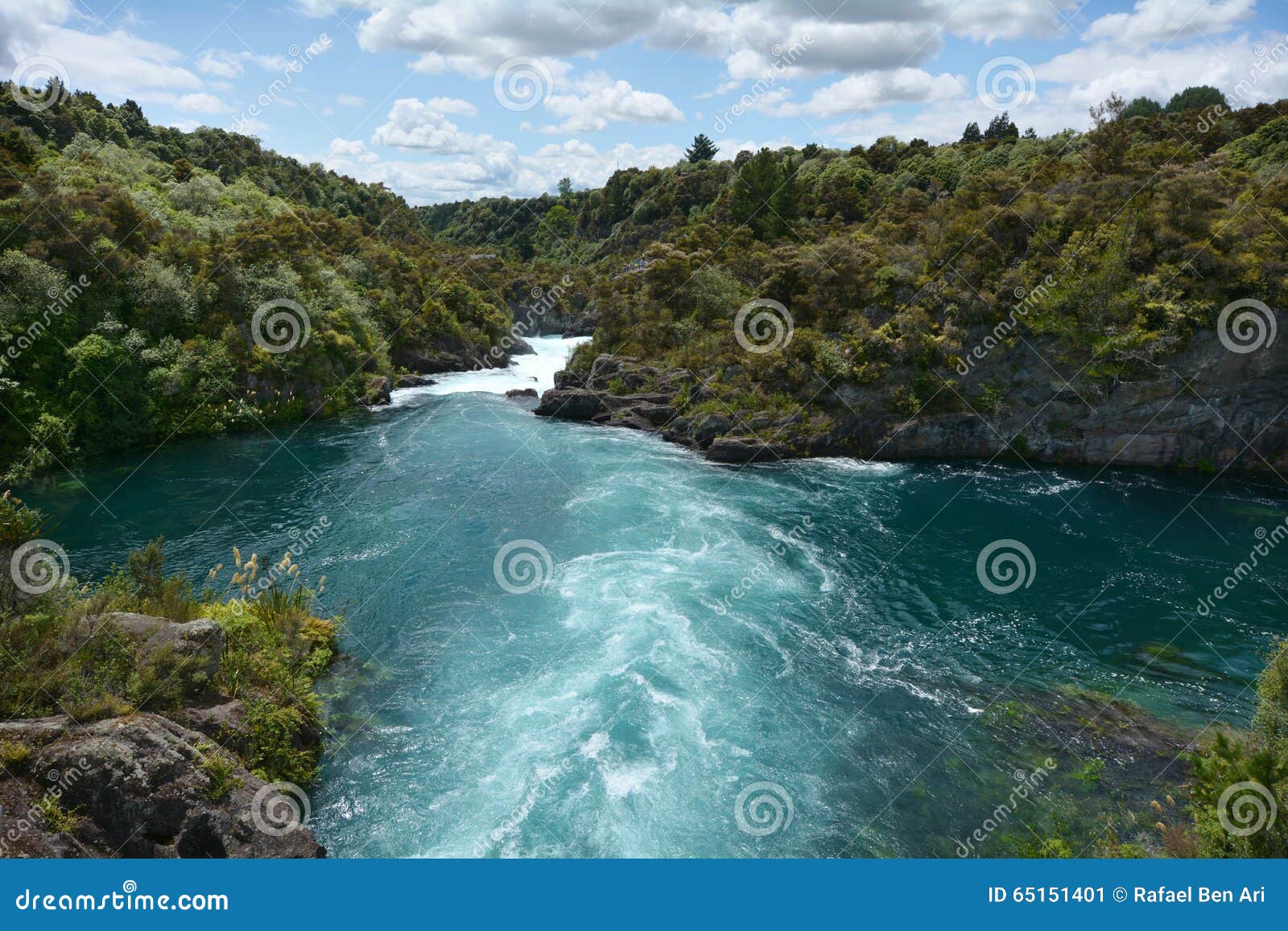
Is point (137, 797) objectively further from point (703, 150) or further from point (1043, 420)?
point (703, 150)

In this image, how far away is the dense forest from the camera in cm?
3216

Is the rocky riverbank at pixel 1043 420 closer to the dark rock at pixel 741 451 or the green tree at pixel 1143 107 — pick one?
the dark rock at pixel 741 451

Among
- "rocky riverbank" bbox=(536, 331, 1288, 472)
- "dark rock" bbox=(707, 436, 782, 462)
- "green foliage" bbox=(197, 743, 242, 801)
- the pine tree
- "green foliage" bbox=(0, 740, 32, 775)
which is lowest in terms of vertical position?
"green foliage" bbox=(197, 743, 242, 801)

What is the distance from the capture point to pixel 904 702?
53.1 ft

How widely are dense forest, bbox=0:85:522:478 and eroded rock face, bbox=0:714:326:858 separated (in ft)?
92.2

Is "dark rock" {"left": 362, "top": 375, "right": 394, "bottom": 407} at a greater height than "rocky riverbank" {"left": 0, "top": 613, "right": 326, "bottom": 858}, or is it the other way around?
"dark rock" {"left": 362, "top": 375, "right": 394, "bottom": 407}

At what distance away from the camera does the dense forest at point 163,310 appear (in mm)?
32156

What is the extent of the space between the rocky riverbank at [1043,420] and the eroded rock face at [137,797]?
29280mm

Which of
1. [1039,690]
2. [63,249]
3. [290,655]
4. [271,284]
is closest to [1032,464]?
[1039,690]

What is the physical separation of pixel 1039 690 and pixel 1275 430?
2809cm

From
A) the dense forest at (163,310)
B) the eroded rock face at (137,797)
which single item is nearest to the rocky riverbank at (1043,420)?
the dense forest at (163,310)

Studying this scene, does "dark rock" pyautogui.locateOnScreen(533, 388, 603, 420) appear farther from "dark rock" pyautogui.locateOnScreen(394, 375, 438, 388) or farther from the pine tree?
the pine tree

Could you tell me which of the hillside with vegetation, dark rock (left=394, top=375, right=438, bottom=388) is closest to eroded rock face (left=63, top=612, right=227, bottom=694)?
the hillside with vegetation

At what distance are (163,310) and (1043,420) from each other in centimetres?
5239
